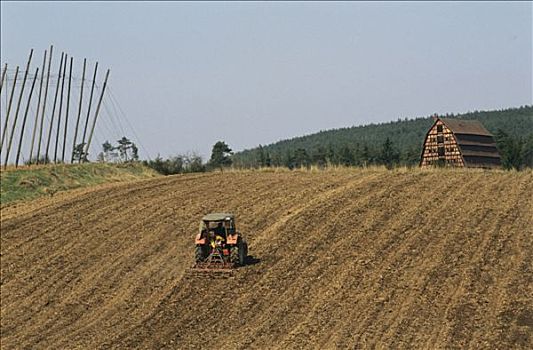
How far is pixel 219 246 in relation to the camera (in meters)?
24.4

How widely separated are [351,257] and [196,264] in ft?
16.3

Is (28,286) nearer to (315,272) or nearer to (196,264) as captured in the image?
(196,264)

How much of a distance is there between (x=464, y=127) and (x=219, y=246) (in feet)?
130

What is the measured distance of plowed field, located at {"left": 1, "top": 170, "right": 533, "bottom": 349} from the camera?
18.5 m

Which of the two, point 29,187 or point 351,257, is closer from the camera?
point 351,257

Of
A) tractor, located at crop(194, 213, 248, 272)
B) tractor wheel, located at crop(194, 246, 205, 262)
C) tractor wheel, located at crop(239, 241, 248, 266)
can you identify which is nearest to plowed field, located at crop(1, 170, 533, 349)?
tractor wheel, located at crop(239, 241, 248, 266)

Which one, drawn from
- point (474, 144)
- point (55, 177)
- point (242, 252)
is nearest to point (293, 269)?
point (242, 252)

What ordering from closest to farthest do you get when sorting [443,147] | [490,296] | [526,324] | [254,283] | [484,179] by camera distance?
[526,324]
[490,296]
[254,283]
[484,179]
[443,147]

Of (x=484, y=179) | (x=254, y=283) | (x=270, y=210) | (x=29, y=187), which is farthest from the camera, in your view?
(x=29, y=187)

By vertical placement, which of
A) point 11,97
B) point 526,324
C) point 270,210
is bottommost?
point 526,324

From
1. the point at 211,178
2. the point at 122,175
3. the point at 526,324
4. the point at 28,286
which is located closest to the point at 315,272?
the point at 526,324

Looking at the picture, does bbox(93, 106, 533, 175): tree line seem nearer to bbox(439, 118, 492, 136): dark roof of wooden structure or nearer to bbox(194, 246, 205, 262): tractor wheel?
bbox(439, 118, 492, 136): dark roof of wooden structure

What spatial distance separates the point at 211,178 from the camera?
41.9m

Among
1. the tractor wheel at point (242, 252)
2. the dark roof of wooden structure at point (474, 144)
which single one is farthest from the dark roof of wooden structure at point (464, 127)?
the tractor wheel at point (242, 252)
